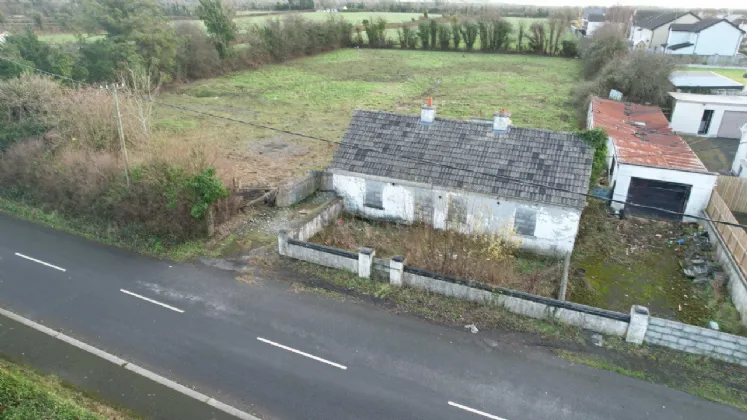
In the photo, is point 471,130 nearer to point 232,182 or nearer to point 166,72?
point 232,182

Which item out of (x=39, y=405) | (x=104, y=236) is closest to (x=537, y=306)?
(x=39, y=405)

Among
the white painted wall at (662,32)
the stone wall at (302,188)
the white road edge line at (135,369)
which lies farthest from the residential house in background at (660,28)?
the white road edge line at (135,369)

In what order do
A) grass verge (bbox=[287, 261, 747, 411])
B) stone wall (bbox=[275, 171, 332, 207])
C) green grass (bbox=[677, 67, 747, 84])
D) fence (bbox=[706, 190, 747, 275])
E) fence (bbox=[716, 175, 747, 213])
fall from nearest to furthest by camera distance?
grass verge (bbox=[287, 261, 747, 411]), fence (bbox=[706, 190, 747, 275]), fence (bbox=[716, 175, 747, 213]), stone wall (bbox=[275, 171, 332, 207]), green grass (bbox=[677, 67, 747, 84])

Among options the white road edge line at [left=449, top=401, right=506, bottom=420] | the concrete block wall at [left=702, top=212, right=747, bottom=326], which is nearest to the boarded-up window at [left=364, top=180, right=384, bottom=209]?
the white road edge line at [left=449, top=401, right=506, bottom=420]

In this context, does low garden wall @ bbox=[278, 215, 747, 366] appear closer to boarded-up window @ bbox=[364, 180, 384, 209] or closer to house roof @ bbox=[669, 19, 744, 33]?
boarded-up window @ bbox=[364, 180, 384, 209]

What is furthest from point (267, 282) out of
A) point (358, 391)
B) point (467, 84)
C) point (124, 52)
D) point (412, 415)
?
point (467, 84)

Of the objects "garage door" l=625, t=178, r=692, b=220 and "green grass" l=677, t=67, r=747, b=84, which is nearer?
"garage door" l=625, t=178, r=692, b=220

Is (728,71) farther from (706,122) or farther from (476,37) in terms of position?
(476,37)

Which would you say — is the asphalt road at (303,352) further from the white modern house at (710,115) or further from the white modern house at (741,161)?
the white modern house at (710,115)
